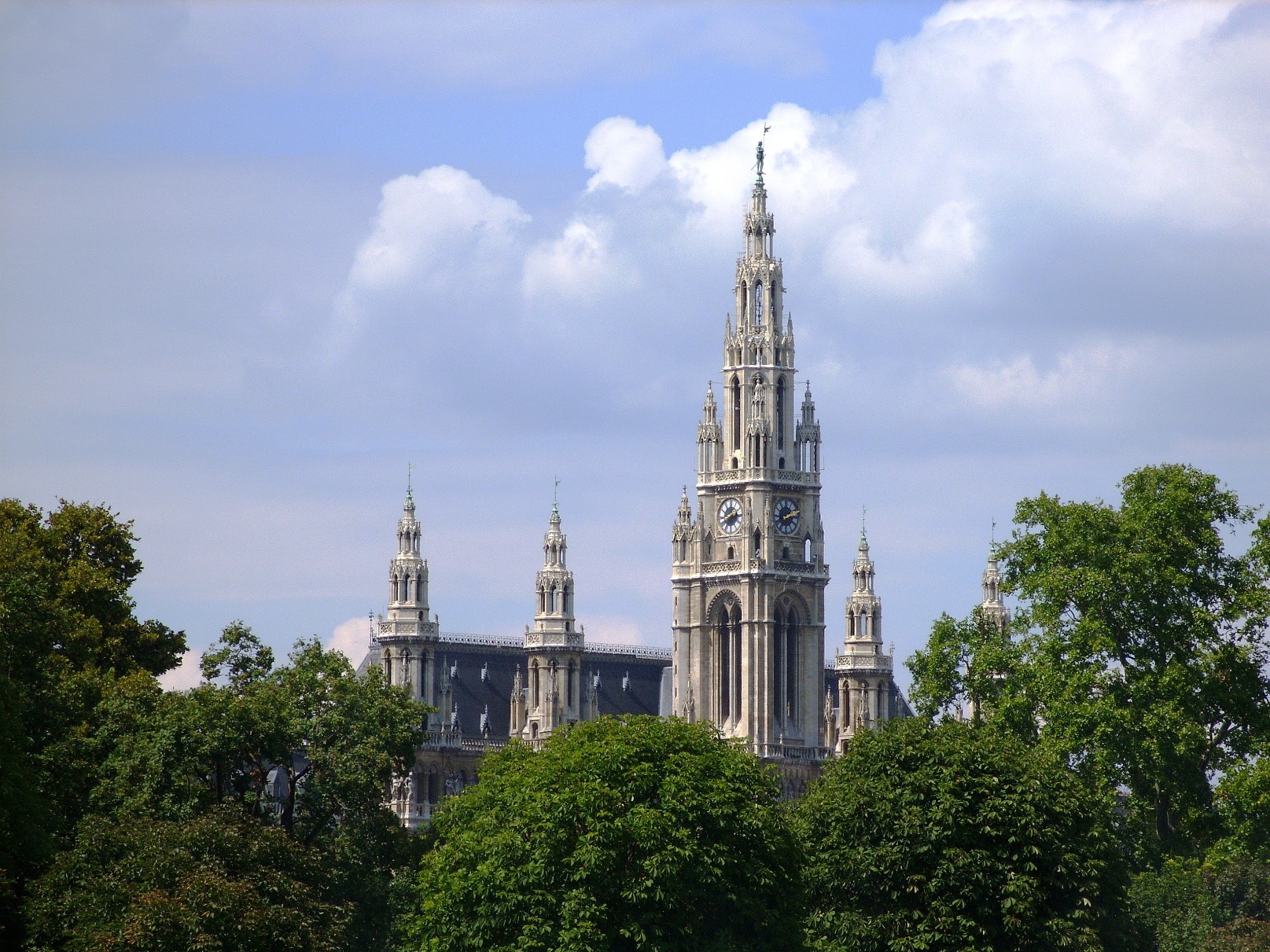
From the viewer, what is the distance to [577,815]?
9112 centimetres

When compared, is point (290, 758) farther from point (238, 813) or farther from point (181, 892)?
point (181, 892)

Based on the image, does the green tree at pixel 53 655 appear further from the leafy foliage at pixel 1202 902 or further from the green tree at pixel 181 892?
the leafy foliage at pixel 1202 902

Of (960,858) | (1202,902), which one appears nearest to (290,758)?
(960,858)

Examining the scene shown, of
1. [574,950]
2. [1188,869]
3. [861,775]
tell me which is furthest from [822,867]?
[1188,869]

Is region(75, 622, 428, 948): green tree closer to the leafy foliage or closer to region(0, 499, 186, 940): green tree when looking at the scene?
region(0, 499, 186, 940): green tree

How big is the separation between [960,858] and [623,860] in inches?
421

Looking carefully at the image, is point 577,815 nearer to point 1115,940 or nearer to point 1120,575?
point 1115,940

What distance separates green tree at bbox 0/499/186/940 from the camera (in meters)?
91.8

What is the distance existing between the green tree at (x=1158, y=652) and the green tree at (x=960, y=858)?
10.6 meters

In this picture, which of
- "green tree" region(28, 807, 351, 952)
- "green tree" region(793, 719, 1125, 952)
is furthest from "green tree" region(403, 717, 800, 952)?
"green tree" region(28, 807, 351, 952)

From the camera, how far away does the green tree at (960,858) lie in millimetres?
91438

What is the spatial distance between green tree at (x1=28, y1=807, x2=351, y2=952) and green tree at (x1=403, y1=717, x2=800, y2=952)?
4898 millimetres

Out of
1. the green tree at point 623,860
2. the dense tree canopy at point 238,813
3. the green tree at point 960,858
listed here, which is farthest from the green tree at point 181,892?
the green tree at point 960,858

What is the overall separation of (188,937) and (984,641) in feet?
135
